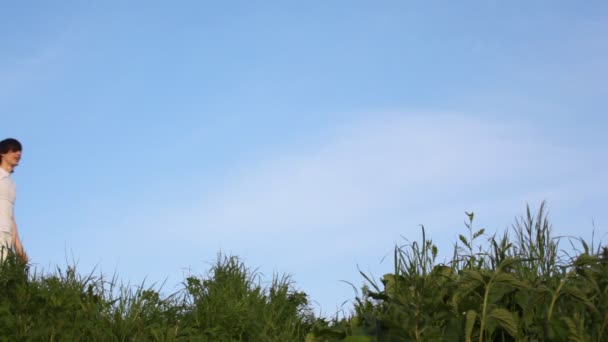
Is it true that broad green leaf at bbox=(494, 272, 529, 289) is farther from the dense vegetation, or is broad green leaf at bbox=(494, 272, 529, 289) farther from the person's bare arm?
the person's bare arm

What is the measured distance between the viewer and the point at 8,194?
10016mm

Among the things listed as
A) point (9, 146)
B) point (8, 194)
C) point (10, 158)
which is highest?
point (9, 146)

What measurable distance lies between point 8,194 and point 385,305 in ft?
24.2

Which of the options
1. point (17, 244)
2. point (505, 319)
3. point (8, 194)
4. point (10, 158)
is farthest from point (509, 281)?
point (10, 158)

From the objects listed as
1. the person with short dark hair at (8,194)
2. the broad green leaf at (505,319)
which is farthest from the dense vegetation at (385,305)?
the person with short dark hair at (8,194)

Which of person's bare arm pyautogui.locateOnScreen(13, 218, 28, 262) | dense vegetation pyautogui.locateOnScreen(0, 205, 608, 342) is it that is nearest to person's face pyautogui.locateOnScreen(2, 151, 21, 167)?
person's bare arm pyautogui.locateOnScreen(13, 218, 28, 262)

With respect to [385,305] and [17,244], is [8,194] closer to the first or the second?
[17,244]

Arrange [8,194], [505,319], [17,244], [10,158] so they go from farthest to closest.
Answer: [10,158] < [8,194] < [17,244] < [505,319]

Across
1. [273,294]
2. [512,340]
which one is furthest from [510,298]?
[273,294]

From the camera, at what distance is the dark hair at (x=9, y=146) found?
10266 millimetres

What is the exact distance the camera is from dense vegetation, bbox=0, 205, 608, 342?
391 centimetres

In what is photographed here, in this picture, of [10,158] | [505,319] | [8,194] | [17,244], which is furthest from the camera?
[10,158]

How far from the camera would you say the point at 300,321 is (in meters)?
8.02

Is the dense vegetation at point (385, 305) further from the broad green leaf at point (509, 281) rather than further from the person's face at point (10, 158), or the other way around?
the person's face at point (10, 158)
